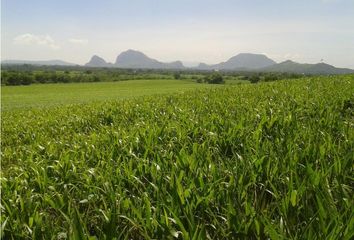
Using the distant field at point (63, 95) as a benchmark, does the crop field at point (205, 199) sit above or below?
above

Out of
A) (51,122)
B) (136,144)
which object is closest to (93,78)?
(51,122)

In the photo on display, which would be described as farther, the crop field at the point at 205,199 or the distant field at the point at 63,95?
the distant field at the point at 63,95

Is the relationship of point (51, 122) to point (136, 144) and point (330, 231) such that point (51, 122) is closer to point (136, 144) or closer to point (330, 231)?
point (136, 144)

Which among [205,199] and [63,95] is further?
[63,95]

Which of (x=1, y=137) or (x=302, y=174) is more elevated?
(x=302, y=174)

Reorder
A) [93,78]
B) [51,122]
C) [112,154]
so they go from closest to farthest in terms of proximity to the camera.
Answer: [112,154] → [51,122] → [93,78]

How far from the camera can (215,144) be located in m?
4.80

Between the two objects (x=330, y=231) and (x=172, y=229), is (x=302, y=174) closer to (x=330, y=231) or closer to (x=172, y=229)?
(x=330, y=231)

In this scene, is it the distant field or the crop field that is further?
the distant field

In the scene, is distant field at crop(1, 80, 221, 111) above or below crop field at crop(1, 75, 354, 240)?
below

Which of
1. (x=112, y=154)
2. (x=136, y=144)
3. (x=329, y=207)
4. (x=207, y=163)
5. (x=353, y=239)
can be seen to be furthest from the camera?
(x=136, y=144)

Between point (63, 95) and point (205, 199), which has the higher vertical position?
point (205, 199)

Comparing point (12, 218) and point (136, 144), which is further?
point (136, 144)

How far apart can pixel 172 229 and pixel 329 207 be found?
39.2 inches
